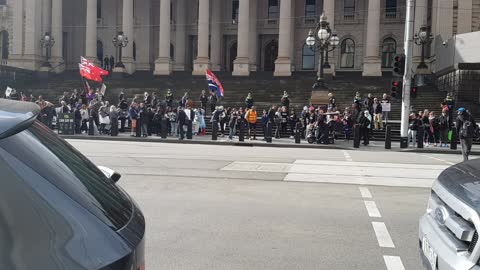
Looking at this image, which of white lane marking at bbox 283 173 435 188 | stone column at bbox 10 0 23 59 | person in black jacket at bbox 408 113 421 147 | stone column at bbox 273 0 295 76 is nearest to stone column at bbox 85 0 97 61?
stone column at bbox 10 0 23 59

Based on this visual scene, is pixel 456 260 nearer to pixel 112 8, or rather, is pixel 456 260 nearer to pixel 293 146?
pixel 293 146

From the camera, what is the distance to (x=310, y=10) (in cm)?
5331

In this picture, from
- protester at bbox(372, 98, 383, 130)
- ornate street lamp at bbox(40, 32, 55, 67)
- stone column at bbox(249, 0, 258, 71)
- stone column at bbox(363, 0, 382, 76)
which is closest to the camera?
protester at bbox(372, 98, 383, 130)

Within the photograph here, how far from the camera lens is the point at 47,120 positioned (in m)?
26.3

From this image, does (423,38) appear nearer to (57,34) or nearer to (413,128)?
(413,128)

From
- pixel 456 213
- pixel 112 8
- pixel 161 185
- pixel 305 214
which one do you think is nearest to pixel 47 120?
pixel 161 185

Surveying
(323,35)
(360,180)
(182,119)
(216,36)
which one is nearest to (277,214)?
(360,180)

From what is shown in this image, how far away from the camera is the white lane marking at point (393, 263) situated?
5227mm

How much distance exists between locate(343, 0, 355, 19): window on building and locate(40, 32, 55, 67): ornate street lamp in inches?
1147

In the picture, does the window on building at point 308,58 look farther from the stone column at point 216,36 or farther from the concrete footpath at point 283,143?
the concrete footpath at point 283,143

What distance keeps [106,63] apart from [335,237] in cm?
5031

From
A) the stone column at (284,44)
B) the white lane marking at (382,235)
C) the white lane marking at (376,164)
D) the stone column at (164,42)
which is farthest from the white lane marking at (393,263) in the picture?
the stone column at (164,42)

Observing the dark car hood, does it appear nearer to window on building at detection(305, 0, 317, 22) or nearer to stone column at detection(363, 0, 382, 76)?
stone column at detection(363, 0, 382, 76)

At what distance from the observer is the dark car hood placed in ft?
10.5
